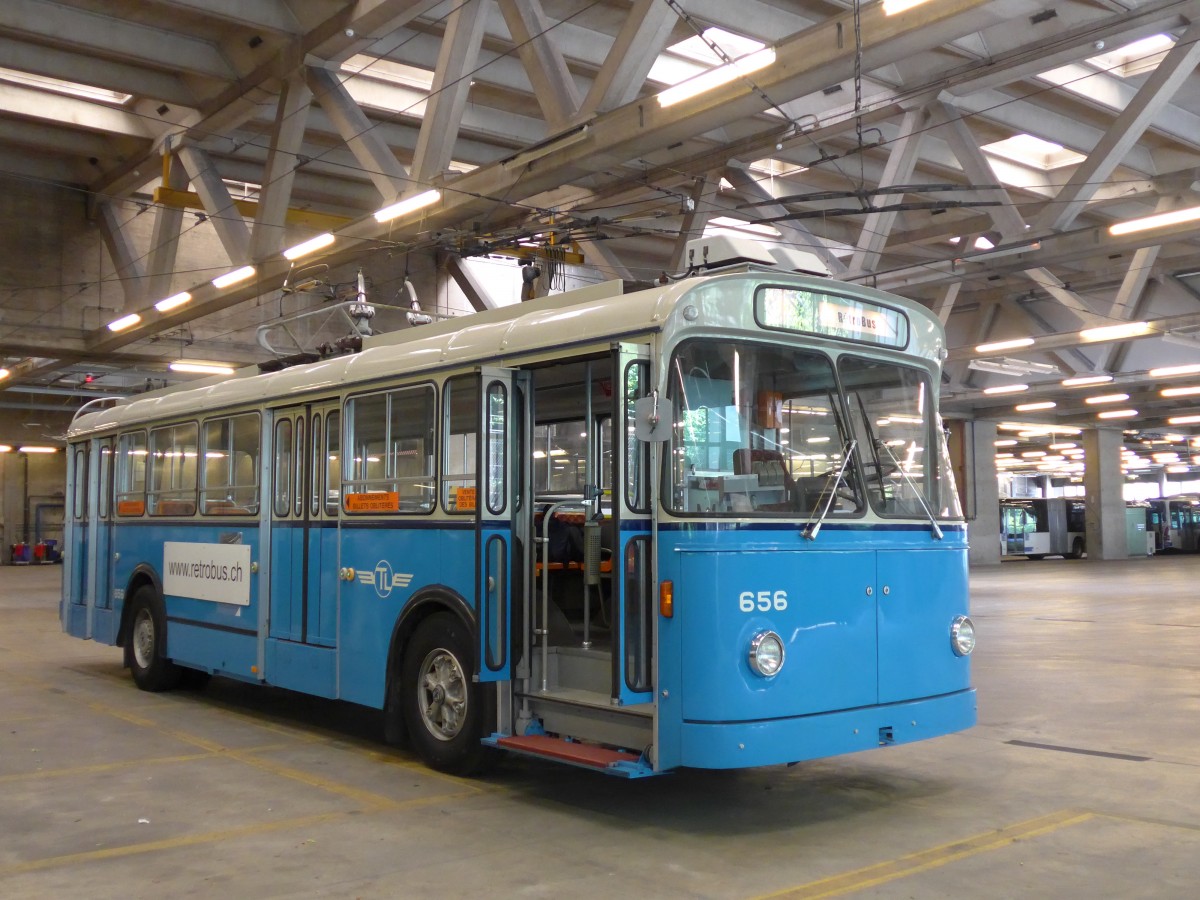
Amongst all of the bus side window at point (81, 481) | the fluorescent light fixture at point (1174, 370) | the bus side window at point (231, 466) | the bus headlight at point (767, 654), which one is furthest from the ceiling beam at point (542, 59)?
the fluorescent light fixture at point (1174, 370)

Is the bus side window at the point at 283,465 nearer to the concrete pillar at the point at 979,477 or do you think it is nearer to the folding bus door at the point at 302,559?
the folding bus door at the point at 302,559

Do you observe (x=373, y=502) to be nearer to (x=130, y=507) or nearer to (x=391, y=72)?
(x=130, y=507)

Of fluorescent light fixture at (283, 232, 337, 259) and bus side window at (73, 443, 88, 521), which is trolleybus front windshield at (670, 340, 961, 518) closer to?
bus side window at (73, 443, 88, 521)

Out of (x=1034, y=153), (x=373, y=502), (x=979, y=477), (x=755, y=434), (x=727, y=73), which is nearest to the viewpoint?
(x=755, y=434)

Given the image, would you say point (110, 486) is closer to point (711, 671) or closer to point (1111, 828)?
point (711, 671)

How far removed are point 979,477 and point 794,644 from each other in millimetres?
38634

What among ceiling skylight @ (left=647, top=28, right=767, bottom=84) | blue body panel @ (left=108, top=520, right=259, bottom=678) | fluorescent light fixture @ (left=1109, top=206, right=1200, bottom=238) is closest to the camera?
blue body panel @ (left=108, top=520, right=259, bottom=678)

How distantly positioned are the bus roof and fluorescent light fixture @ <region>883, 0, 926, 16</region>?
377cm

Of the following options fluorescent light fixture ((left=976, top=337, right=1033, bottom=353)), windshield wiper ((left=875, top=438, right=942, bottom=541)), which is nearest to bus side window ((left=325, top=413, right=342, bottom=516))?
windshield wiper ((left=875, top=438, right=942, bottom=541))

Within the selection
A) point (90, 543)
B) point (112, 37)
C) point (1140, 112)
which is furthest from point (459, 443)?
point (112, 37)

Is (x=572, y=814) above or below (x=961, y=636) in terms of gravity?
below

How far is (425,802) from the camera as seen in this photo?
7.25 meters

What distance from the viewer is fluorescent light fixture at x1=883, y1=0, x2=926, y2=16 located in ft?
33.8

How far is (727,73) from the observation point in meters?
11.4
